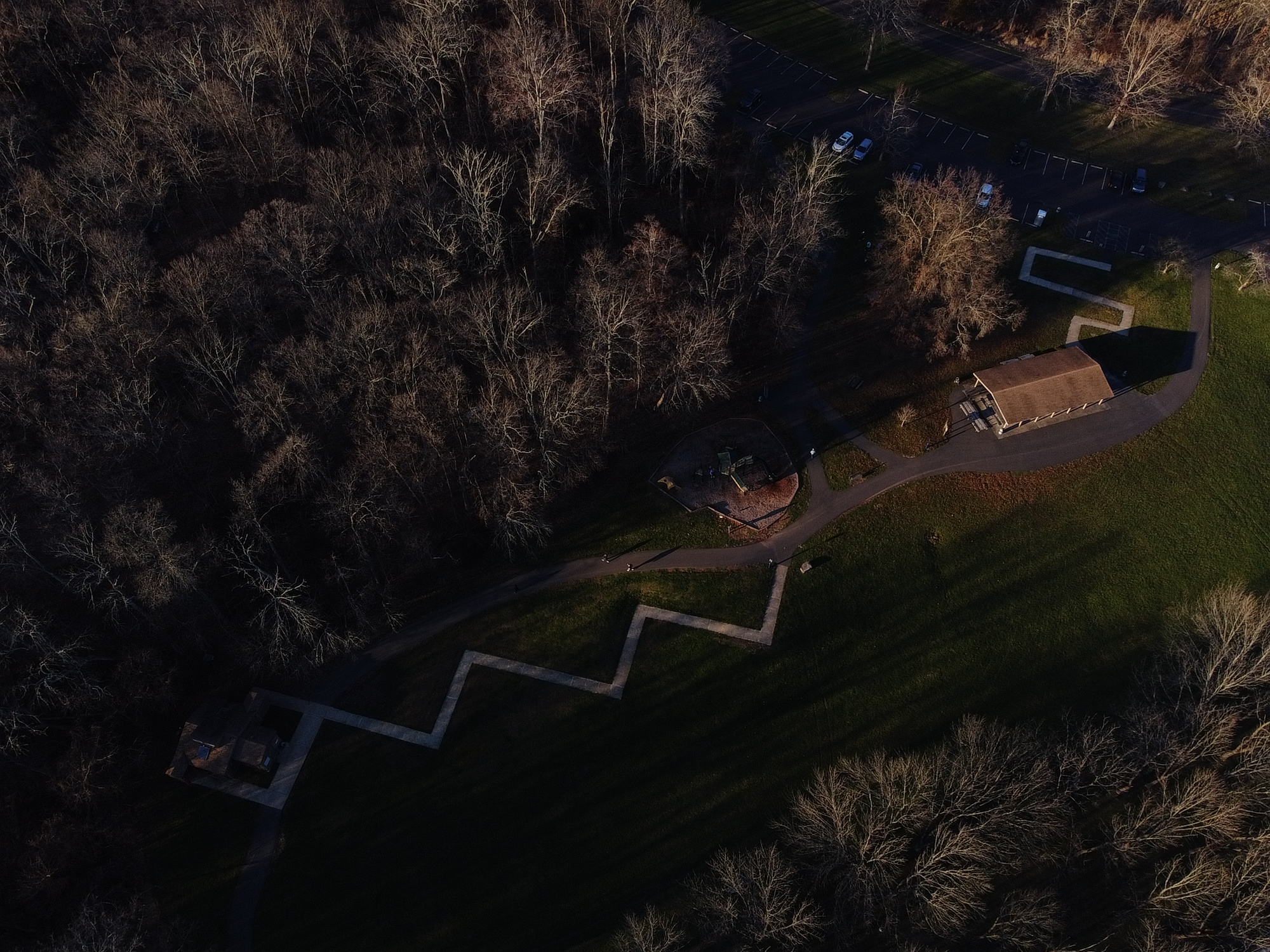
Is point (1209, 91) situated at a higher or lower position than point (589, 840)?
higher

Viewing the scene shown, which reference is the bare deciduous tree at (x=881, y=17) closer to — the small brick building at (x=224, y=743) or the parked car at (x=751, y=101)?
the parked car at (x=751, y=101)

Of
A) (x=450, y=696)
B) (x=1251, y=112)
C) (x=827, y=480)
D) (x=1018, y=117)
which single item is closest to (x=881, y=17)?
(x=1018, y=117)

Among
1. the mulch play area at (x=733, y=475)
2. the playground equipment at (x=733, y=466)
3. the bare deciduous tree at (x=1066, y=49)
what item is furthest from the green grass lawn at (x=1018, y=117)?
the playground equipment at (x=733, y=466)

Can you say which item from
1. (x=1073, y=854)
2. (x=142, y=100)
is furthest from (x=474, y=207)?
(x=1073, y=854)

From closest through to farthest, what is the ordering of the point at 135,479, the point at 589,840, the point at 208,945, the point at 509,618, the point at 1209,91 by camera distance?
the point at 208,945
the point at 589,840
the point at 135,479
the point at 509,618
the point at 1209,91

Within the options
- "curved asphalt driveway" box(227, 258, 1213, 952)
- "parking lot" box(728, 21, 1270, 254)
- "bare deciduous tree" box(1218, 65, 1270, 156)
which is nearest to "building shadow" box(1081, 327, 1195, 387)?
"curved asphalt driveway" box(227, 258, 1213, 952)

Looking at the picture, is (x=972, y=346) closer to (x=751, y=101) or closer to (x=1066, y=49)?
(x=751, y=101)

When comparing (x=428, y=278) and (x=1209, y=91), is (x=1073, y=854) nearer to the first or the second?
(x=428, y=278)
